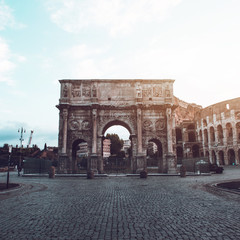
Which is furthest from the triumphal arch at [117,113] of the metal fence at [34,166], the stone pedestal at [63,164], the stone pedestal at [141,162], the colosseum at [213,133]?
the colosseum at [213,133]

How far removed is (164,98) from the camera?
24.1 meters

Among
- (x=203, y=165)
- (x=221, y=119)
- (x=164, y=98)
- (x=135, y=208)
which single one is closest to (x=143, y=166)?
(x=203, y=165)

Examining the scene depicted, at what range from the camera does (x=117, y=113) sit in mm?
23781

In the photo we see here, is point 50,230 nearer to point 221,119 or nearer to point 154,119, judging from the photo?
point 154,119

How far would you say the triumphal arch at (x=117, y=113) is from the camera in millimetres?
23000

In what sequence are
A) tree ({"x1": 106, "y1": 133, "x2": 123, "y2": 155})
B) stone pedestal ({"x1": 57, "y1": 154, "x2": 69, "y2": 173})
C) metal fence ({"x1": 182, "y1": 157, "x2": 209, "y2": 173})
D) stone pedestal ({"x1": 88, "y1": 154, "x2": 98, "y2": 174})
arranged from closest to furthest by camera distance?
stone pedestal ({"x1": 88, "y1": 154, "x2": 98, "y2": 174})
stone pedestal ({"x1": 57, "y1": 154, "x2": 69, "y2": 173})
metal fence ({"x1": 182, "y1": 157, "x2": 209, "y2": 173})
tree ({"x1": 106, "y1": 133, "x2": 123, "y2": 155})

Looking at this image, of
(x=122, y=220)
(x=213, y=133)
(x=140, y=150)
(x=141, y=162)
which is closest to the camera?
(x=122, y=220)

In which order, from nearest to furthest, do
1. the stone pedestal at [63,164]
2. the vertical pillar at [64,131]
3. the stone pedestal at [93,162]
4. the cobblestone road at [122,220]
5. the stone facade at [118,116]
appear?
1. the cobblestone road at [122,220]
2. the stone pedestal at [93,162]
3. the stone pedestal at [63,164]
4. the vertical pillar at [64,131]
5. the stone facade at [118,116]

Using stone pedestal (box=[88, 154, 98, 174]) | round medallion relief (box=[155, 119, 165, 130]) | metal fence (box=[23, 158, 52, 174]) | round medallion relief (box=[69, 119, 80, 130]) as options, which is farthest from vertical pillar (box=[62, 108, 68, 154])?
round medallion relief (box=[155, 119, 165, 130])

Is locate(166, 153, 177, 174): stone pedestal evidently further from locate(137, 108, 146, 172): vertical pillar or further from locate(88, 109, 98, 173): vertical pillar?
locate(88, 109, 98, 173): vertical pillar

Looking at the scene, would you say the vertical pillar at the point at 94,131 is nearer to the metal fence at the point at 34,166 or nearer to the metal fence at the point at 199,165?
the metal fence at the point at 34,166

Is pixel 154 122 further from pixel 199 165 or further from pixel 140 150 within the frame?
pixel 199 165

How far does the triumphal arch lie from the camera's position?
75.5 ft

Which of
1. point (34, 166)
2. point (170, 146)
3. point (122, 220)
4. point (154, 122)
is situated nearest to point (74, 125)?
point (34, 166)
